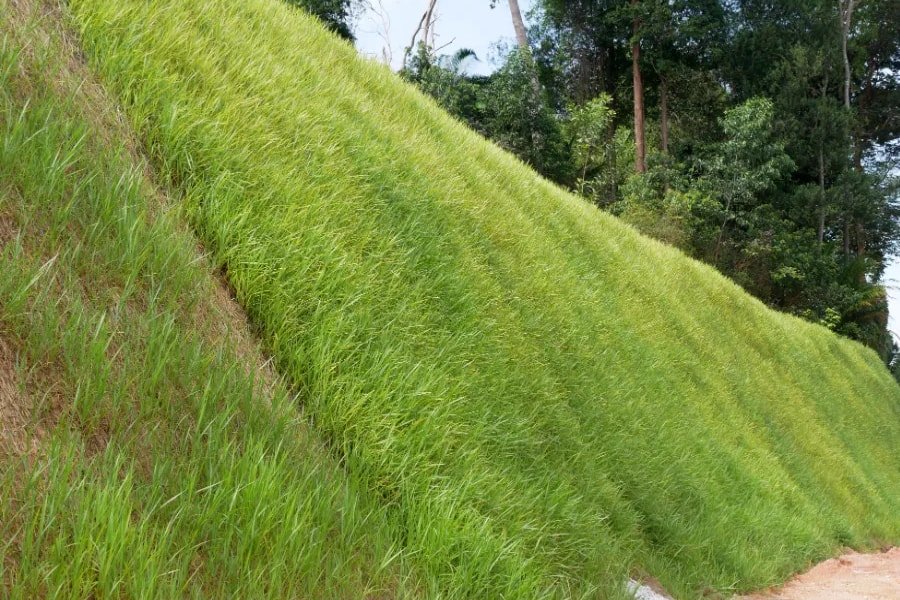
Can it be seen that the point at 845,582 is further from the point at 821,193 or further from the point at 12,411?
the point at 821,193

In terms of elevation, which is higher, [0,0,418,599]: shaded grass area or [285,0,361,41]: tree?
[285,0,361,41]: tree

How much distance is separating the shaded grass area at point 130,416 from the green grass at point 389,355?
16 millimetres

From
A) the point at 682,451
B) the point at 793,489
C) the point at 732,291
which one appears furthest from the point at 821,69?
the point at 682,451

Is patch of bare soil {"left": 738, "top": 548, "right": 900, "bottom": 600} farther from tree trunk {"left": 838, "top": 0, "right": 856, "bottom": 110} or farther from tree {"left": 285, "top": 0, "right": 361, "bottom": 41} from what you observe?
tree trunk {"left": 838, "top": 0, "right": 856, "bottom": 110}

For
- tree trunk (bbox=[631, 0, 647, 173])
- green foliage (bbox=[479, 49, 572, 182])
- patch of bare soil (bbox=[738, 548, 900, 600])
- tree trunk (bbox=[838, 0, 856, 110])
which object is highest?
tree trunk (bbox=[838, 0, 856, 110])

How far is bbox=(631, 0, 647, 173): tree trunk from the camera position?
27.2 metres

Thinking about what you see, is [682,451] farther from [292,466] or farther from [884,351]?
[884,351]

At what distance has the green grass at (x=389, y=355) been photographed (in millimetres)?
2059

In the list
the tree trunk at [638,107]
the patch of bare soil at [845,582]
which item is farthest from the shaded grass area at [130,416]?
the tree trunk at [638,107]

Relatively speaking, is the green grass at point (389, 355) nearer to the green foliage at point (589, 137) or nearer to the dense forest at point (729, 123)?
the dense forest at point (729, 123)

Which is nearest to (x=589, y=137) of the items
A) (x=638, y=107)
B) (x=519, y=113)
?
(x=638, y=107)

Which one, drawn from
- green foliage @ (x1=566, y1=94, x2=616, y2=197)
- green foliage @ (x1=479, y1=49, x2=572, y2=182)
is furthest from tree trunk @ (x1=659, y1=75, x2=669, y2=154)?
green foliage @ (x1=479, y1=49, x2=572, y2=182)

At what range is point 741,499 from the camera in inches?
220

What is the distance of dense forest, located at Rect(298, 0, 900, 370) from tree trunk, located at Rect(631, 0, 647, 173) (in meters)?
0.09
